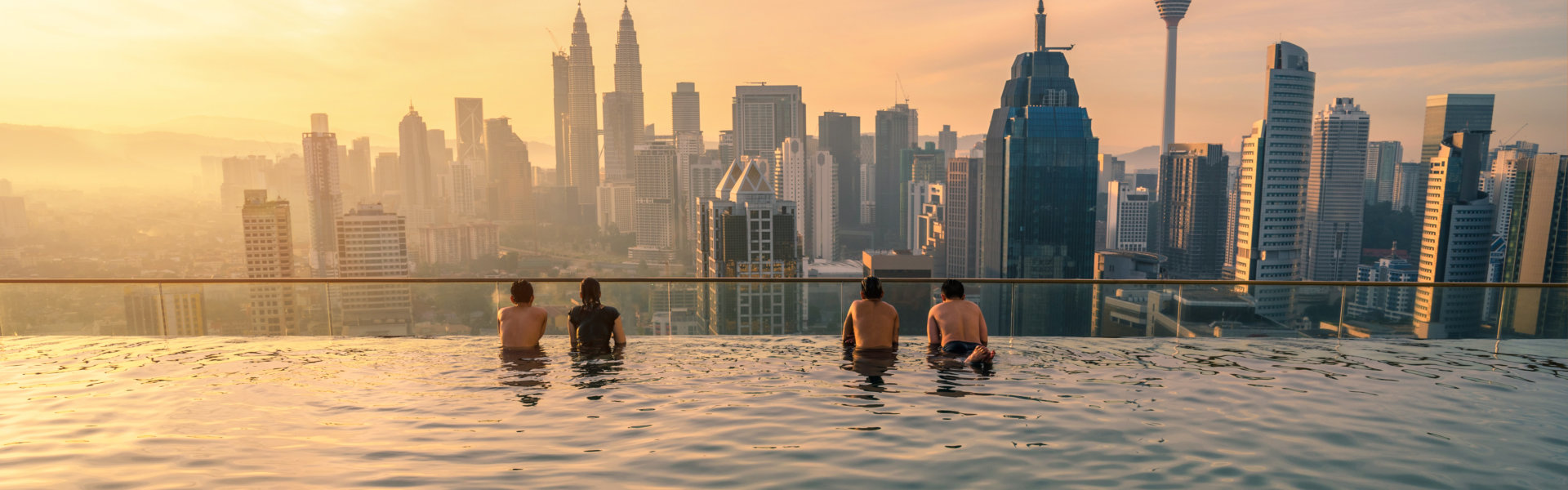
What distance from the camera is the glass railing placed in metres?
9.47

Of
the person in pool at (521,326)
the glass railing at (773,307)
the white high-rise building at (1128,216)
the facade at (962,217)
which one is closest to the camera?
the person in pool at (521,326)

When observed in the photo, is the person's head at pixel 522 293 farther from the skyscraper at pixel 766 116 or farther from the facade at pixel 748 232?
the skyscraper at pixel 766 116

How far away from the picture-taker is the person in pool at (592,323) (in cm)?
808

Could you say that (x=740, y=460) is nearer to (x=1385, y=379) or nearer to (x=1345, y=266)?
(x=1385, y=379)

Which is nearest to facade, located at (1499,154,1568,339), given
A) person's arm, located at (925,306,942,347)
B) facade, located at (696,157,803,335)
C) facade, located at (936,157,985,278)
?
facade, located at (696,157,803,335)

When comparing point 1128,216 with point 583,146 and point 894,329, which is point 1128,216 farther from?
point 894,329

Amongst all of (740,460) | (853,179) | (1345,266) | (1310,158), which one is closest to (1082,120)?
(1310,158)

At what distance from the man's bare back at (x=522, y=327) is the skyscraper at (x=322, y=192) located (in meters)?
68.6

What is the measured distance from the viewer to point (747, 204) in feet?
241

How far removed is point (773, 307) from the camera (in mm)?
10023

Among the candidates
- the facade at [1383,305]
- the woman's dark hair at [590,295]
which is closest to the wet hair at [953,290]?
the woman's dark hair at [590,295]

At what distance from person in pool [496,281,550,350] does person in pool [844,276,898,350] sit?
3.30 meters

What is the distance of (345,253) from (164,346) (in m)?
75.6

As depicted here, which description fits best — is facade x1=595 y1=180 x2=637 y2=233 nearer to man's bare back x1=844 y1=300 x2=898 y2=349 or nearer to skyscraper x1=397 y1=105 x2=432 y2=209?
skyscraper x1=397 y1=105 x2=432 y2=209
